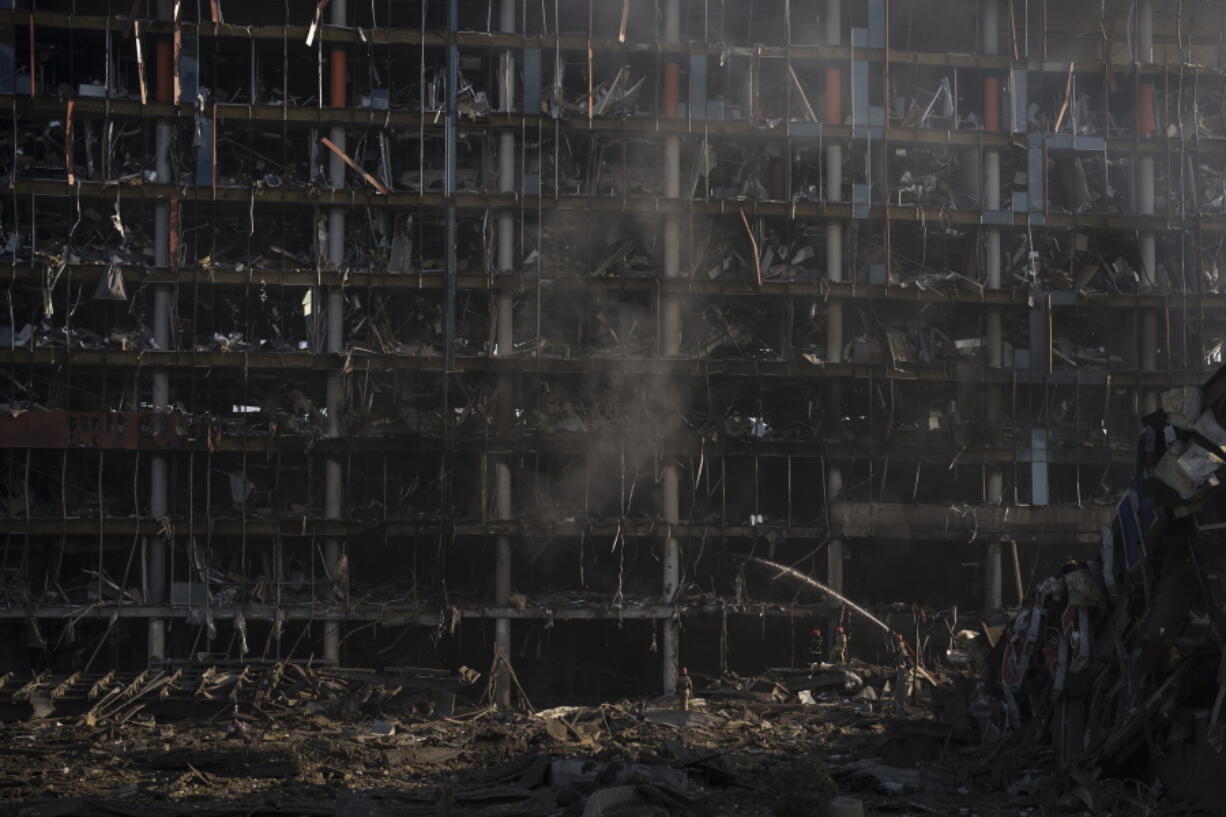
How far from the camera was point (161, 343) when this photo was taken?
30203 mm

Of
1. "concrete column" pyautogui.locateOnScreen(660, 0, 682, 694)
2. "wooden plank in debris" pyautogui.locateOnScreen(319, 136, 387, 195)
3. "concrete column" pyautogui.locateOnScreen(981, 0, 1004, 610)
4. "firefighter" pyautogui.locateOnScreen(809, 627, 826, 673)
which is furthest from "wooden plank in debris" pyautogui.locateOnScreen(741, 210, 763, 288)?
"wooden plank in debris" pyautogui.locateOnScreen(319, 136, 387, 195)

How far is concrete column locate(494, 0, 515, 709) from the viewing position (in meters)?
30.3

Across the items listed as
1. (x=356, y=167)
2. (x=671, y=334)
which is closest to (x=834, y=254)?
(x=671, y=334)

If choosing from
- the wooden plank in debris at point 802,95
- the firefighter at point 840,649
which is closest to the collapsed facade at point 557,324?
the wooden plank in debris at point 802,95

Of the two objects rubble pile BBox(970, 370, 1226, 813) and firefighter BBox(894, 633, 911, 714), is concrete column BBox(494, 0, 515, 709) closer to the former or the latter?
firefighter BBox(894, 633, 911, 714)

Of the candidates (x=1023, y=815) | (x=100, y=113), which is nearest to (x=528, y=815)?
(x=1023, y=815)

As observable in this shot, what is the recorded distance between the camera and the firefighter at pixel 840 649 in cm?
2873

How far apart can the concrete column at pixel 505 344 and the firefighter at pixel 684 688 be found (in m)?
3.50

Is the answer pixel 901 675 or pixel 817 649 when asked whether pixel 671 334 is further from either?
pixel 901 675

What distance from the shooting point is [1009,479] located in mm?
31750

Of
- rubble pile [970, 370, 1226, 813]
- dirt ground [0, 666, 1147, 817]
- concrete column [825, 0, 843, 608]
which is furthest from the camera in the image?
concrete column [825, 0, 843, 608]

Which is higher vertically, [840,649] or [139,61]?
[139,61]

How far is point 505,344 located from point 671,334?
3527 millimetres

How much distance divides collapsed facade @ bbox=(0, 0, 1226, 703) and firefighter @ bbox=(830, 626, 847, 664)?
1.13 meters
